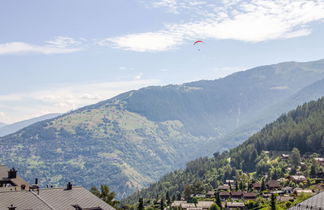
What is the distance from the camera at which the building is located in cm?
6269

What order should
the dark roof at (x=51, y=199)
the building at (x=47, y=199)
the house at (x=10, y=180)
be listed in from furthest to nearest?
the house at (x=10, y=180) < the dark roof at (x=51, y=199) < the building at (x=47, y=199)

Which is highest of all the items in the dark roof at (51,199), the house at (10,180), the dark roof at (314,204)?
the house at (10,180)

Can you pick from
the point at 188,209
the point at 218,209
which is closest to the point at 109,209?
the point at 218,209

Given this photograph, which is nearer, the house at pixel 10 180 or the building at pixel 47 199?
the building at pixel 47 199

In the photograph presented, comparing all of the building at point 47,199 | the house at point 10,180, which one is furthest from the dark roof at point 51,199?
the house at point 10,180

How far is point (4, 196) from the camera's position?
63.6 m

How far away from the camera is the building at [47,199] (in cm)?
6269

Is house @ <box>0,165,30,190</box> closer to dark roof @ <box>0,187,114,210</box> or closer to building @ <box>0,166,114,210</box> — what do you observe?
building @ <box>0,166,114,210</box>

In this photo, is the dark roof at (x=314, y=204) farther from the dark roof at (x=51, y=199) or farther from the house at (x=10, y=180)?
the house at (x=10, y=180)

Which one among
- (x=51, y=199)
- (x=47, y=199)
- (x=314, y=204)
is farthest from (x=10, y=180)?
(x=314, y=204)

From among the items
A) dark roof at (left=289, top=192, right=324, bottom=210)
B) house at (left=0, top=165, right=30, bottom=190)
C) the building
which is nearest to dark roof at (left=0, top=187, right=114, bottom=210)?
the building

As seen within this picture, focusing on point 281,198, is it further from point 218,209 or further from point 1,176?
point 1,176

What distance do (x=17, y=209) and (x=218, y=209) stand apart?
134m

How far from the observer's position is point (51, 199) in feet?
225
